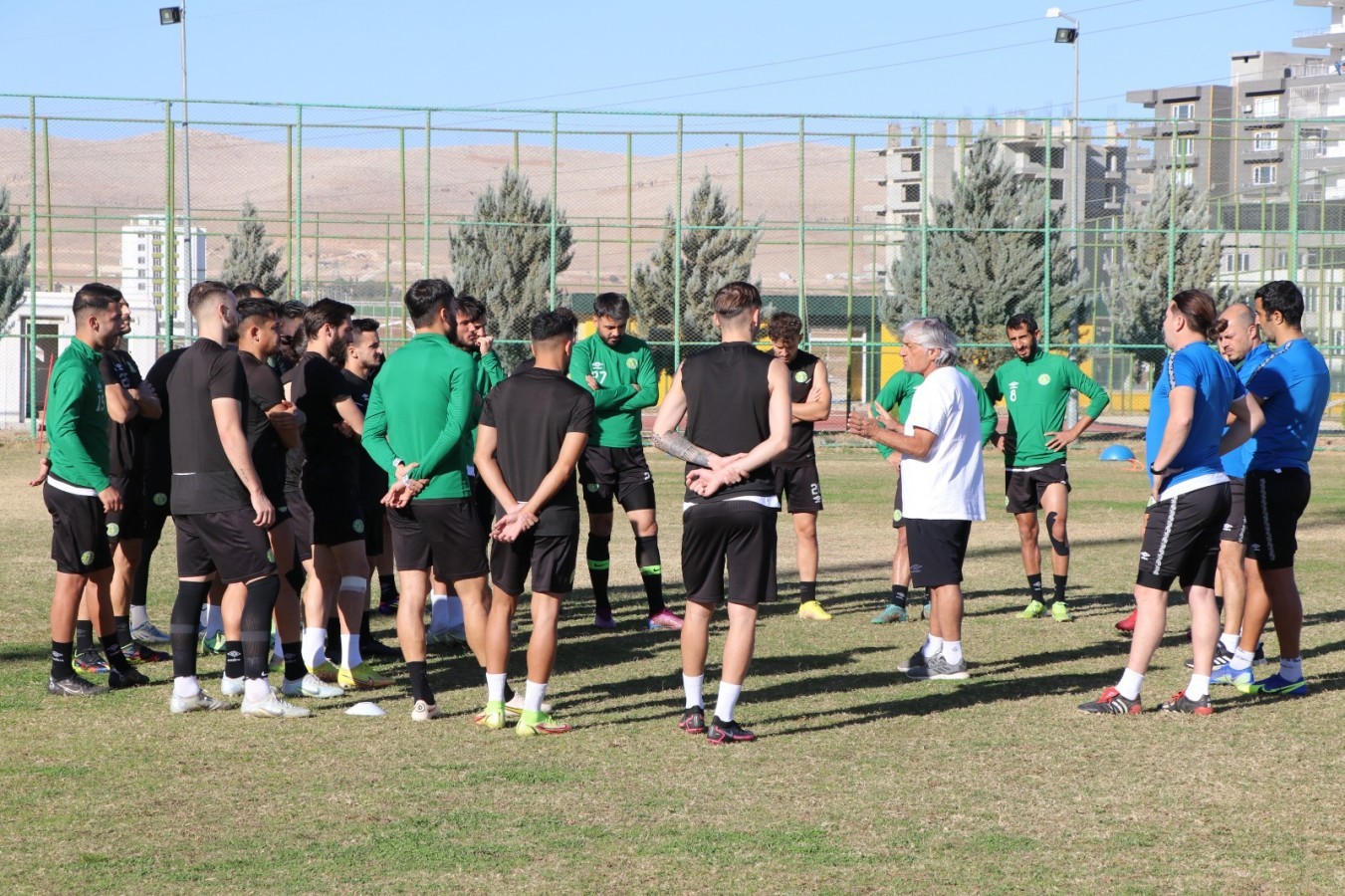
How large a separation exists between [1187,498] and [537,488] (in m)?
2.84

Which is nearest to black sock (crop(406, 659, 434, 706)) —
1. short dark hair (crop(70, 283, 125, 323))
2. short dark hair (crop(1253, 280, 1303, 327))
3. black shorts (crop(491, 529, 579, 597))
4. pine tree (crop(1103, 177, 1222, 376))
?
black shorts (crop(491, 529, 579, 597))

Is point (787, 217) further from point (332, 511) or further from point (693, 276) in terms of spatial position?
point (332, 511)

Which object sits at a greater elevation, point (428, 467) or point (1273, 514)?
point (428, 467)

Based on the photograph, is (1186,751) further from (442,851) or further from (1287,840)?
(442,851)

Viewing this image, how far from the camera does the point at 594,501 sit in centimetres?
947

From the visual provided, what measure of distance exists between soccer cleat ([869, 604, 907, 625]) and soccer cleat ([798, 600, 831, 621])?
0.30 m

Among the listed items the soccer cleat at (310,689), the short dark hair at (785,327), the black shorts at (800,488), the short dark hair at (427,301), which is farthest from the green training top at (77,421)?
the black shorts at (800,488)

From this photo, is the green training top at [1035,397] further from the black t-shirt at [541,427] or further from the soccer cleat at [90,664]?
the soccer cleat at [90,664]

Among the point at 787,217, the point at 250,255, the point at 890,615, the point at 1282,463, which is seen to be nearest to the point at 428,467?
A: the point at 890,615

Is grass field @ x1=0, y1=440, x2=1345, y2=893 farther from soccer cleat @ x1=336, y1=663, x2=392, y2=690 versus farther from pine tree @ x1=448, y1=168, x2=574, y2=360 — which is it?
pine tree @ x1=448, y1=168, x2=574, y2=360

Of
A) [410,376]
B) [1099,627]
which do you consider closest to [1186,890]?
[410,376]

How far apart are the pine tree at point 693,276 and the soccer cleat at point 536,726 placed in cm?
3005

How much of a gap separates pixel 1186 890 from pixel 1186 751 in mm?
1785

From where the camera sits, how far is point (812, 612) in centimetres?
964
